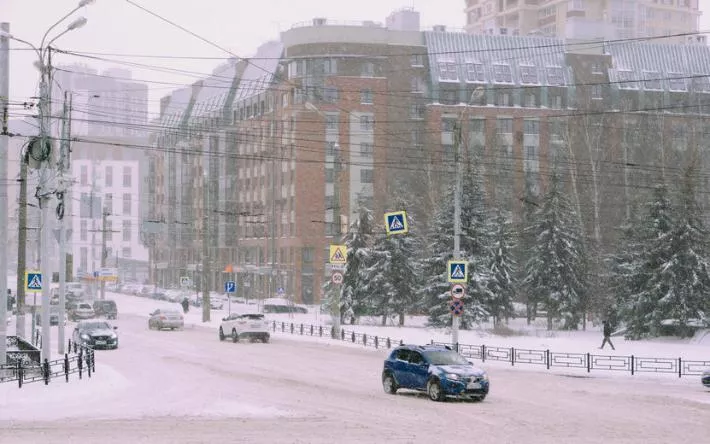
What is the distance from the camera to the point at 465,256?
2677 inches

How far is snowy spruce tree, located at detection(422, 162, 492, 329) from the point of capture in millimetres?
67562

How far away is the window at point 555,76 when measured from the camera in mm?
120250

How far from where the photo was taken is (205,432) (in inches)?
840

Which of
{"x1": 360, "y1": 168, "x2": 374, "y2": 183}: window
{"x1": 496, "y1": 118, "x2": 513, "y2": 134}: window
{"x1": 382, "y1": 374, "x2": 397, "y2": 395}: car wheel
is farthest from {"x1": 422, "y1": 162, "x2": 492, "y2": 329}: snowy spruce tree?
{"x1": 496, "y1": 118, "x2": 513, "y2": 134}: window

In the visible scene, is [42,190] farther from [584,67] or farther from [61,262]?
[584,67]

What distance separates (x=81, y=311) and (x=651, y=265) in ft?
150

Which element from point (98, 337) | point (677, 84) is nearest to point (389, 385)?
point (98, 337)

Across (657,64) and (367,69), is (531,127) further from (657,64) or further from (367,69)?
(367,69)

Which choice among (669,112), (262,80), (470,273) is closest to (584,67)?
(669,112)

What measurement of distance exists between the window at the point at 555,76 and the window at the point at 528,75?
1559 mm

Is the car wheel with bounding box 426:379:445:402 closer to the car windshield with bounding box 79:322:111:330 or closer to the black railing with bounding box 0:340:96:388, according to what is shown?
the black railing with bounding box 0:340:96:388

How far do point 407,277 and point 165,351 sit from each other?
29.3 m

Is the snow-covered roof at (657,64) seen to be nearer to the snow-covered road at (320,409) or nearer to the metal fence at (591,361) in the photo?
A: the metal fence at (591,361)

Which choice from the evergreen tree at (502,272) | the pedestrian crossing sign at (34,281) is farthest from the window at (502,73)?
the pedestrian crossing sign at (34,281)
